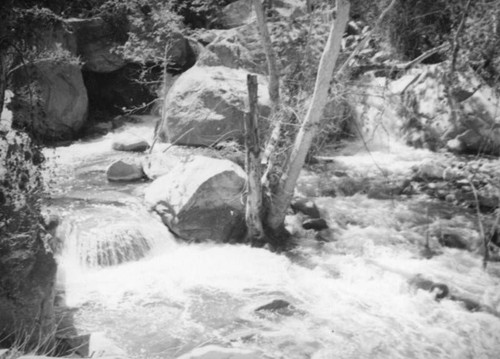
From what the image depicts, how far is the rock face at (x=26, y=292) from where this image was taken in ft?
12.5

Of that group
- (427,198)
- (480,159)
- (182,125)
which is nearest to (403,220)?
(427,198)

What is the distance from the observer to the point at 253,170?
6.64 metres

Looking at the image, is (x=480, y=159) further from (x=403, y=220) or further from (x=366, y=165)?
(x=403, y=220)

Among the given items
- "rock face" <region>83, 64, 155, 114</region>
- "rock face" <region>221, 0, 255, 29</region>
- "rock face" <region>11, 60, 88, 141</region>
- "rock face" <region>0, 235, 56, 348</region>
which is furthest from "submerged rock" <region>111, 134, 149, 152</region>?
"rock face" <region>221, 0, 255, 29</region>

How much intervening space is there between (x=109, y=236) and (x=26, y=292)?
283cm

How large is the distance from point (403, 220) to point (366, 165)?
3.12 metres

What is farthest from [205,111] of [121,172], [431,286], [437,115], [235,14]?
[235,14]

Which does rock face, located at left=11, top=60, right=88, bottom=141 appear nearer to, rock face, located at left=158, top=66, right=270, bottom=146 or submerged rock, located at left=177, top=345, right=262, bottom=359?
rock face, located at left=158, top=66, right=270, bottom=146

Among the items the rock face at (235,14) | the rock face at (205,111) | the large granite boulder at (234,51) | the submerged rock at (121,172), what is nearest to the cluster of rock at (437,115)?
the rock face at (205,111)

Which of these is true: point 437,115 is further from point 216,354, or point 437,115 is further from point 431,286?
point 216,354

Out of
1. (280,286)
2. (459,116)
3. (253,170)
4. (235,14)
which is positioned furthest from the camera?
(235,14)

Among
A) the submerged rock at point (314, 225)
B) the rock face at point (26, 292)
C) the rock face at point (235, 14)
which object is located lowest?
the submerged rock at point (314, 225)

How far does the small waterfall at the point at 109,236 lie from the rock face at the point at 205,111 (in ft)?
14.1

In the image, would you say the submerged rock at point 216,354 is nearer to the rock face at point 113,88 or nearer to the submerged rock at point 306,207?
the submerged rock at point 306,207
